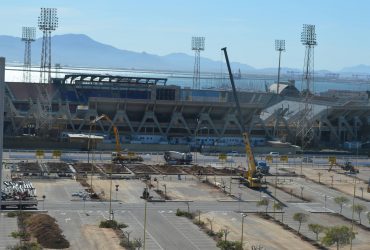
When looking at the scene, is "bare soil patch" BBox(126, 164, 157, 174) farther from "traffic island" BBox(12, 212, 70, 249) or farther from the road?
"traffic island" BBox(12, 212, 70, 249)

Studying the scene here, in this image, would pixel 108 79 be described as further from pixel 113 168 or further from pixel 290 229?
pixel 290 229

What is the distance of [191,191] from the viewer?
3569cm

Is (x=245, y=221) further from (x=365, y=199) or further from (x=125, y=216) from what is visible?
(x=365, y=199)

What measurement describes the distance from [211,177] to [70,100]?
27.4 m

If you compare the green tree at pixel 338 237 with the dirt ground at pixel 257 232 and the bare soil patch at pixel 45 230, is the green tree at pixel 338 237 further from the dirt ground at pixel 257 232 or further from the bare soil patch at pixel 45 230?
the bare soil patch at pixel 45 230

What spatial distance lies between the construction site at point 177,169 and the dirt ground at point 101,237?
0.22ft

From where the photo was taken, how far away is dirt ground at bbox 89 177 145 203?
32688 mm

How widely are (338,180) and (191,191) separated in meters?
11.4

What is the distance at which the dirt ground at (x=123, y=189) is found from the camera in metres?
32.7

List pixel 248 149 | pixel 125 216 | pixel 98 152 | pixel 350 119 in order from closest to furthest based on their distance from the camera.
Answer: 1. pixel 125 216
2. pixel 248 149
3. pixel 98 152
4. pixel 350 119

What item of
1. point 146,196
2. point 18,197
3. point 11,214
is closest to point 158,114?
point 146,196

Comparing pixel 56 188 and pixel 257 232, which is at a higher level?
pixel 56 188

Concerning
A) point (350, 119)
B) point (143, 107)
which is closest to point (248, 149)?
point (143, 107)

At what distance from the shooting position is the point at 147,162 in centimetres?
4722
